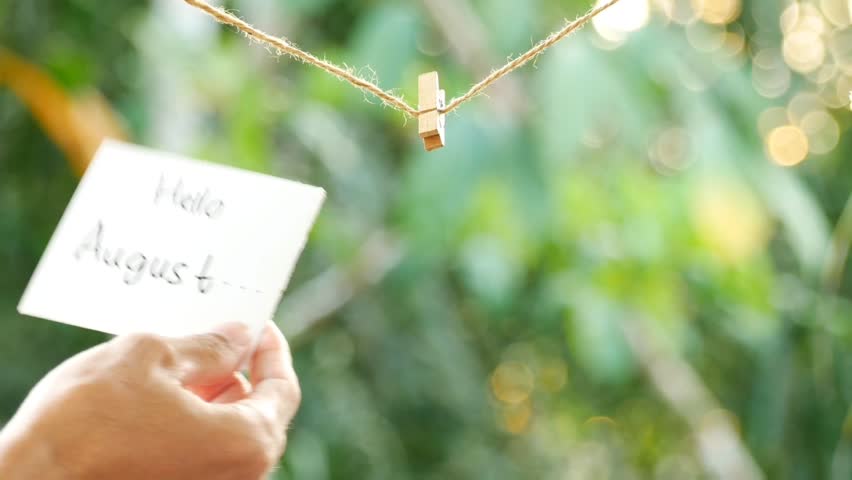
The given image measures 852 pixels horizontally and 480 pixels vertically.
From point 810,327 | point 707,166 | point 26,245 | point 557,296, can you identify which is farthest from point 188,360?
point 26,245

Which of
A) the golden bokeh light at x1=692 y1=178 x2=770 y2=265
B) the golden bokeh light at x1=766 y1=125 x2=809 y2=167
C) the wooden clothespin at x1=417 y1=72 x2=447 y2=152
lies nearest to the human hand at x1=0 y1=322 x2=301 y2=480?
the wooden clothespin at x1=417 y1=72 x2=447 y2=152

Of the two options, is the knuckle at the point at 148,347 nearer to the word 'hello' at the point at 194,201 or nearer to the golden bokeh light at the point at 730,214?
the word 'hello' at the point at 194,201

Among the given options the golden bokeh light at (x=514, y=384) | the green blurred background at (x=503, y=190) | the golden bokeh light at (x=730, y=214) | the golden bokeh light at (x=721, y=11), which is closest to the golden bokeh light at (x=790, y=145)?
the green blurred background at (x=503, y=190)

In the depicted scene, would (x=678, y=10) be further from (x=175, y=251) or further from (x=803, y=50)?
(x=175, y=251)

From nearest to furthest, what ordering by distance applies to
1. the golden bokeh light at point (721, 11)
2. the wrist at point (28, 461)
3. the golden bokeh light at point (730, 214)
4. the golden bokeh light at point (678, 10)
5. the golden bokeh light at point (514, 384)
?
the wrist at point (28, 461) < the golden bokeh light at point (730, 214) < the golden bokeh light at point (678, 10) < the golden bokeh light at point (721, 11) < the golden bokeh light at point (514, 384)

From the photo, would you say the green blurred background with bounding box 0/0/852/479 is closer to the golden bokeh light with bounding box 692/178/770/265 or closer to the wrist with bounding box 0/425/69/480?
the golden bokeh light with bounding box 692/178/770/265

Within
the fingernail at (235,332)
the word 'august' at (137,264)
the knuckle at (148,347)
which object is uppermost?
the word 'august' at (137,264)

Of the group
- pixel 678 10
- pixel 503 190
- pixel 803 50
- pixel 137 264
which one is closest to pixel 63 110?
pixel 503 190
